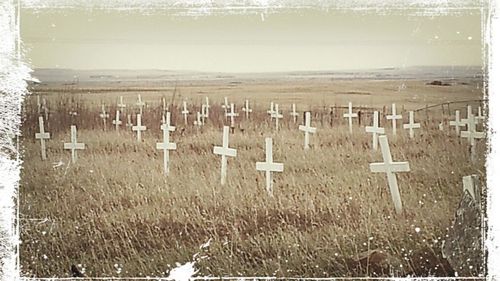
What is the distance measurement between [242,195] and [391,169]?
32 centimetres

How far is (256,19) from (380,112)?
331mm

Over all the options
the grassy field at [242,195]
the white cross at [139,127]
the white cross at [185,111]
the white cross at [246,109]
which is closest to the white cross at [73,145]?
the grassy field at [242,195]

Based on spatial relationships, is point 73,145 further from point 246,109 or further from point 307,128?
point 307,128

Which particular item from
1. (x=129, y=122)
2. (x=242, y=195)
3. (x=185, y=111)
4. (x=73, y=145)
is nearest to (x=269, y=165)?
(x=242, y=195)

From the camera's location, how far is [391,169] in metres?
1.44

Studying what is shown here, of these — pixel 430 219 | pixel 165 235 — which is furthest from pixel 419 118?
pixel 165 235

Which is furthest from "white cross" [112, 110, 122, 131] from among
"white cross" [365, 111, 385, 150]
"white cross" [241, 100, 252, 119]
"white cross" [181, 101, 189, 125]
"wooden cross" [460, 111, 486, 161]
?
"wooden cross" [460, 111, 486, 161]

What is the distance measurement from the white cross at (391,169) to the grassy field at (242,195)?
1cm

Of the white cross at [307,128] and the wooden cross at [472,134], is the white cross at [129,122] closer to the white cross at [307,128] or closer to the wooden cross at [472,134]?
the white cross at [307,128]

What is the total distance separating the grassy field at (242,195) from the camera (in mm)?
1446

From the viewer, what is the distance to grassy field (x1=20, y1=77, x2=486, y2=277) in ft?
4.75

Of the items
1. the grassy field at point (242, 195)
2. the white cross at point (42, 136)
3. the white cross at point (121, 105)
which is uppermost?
the white cross at point (121, 105)

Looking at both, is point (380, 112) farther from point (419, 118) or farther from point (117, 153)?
point (117, 153)

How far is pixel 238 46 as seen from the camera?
146 centimetres
